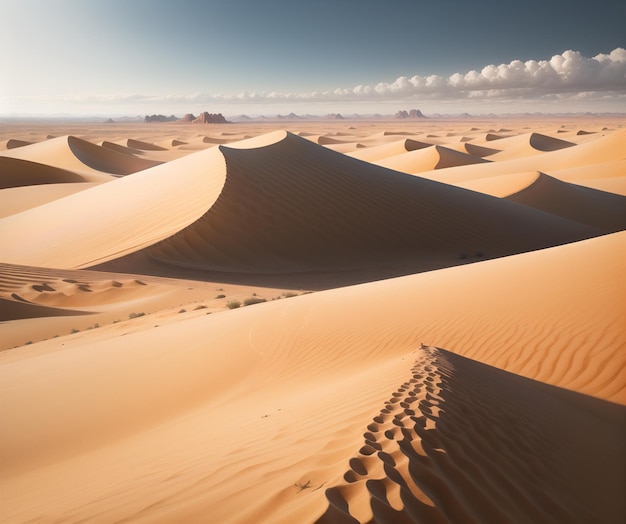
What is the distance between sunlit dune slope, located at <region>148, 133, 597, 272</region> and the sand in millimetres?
91

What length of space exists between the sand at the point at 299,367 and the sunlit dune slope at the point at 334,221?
0.09m

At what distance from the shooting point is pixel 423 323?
24.8 ft

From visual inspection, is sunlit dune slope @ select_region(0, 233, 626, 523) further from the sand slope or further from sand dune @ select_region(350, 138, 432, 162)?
sand dune @ select_region(350, 138, 432, 162)

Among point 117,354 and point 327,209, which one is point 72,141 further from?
point 117,354

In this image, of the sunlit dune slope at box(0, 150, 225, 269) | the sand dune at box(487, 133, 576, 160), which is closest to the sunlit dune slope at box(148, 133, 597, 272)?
the sunlit dune slope at box(0, 150, 225, 269)

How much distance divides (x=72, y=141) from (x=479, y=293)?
4866 cm

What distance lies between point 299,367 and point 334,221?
11588mm

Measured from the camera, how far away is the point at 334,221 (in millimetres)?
17859

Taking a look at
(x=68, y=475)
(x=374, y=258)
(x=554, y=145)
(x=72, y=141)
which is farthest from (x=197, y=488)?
(x=554, y=145)

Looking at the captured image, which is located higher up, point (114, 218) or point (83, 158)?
point (114, 218)

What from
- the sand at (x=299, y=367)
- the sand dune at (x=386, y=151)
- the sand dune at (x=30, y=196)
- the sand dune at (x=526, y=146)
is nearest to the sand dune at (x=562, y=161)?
the sand dune at (x=526, y=146)

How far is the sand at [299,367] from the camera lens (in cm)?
290

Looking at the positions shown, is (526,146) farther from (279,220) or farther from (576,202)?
(279,220)

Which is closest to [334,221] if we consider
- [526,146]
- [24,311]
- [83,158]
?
[24,311]
